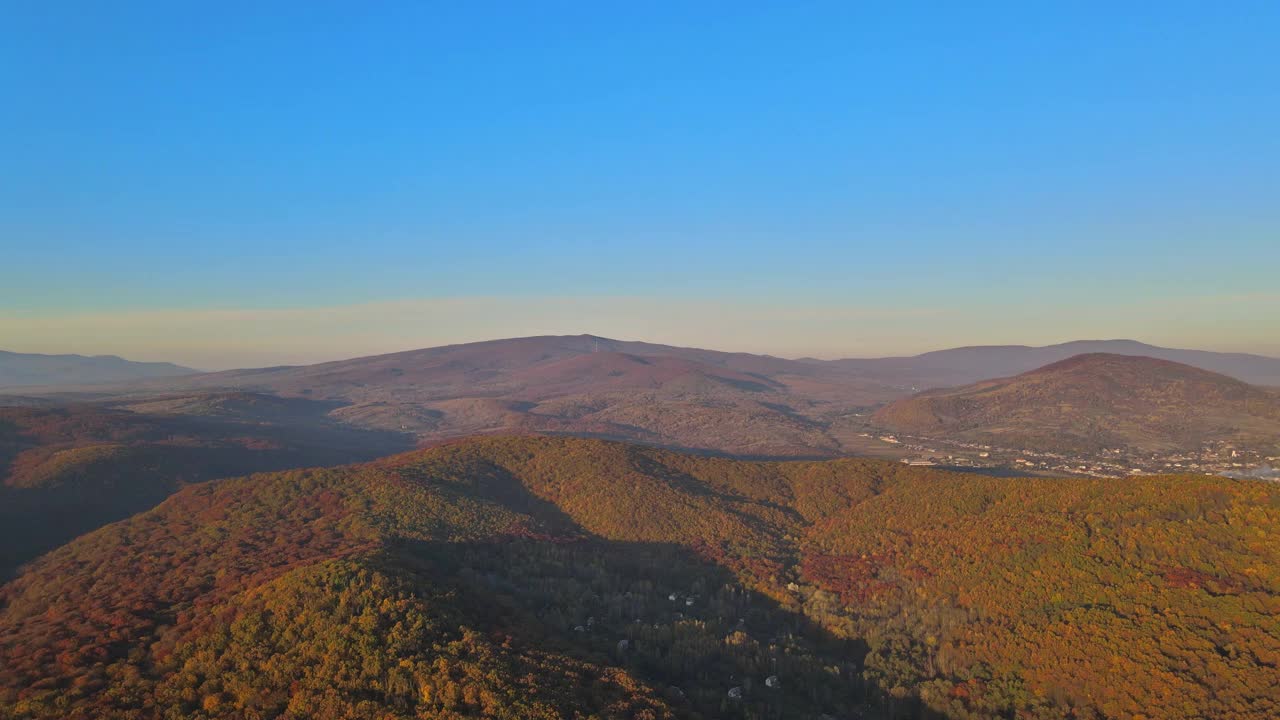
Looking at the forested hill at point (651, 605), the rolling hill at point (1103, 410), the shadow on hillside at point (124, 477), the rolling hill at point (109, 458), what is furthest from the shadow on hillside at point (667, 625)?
the rolling hill at point (1103, 410)

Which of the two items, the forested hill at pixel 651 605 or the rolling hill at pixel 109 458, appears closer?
the forested hill at pixel 651 605

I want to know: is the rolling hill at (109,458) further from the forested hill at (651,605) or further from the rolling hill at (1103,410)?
the rolling hill at (1103,410)

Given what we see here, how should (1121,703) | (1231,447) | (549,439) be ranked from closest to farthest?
(1121,703)
(549,439)
(1231,447)

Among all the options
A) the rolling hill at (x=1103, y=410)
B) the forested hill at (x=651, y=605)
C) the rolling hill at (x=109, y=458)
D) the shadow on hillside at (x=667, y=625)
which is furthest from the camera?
the rolling hill at (x=1103, y=410)

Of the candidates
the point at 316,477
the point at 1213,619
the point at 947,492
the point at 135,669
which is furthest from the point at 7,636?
the point at 947,492

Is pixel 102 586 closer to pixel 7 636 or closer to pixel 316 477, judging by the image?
pixel 7 636

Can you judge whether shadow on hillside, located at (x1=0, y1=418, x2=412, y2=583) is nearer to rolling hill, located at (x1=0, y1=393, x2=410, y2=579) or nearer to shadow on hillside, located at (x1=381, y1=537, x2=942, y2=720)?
rolling hill, located at (x1=0, y1=393, x2=410, y2=579)

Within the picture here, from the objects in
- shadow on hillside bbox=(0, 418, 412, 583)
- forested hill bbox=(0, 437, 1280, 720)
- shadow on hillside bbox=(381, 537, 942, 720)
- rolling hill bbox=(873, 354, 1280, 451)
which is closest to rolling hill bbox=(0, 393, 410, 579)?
shadow on hillside bbox=(0, 418, 412, 583)
